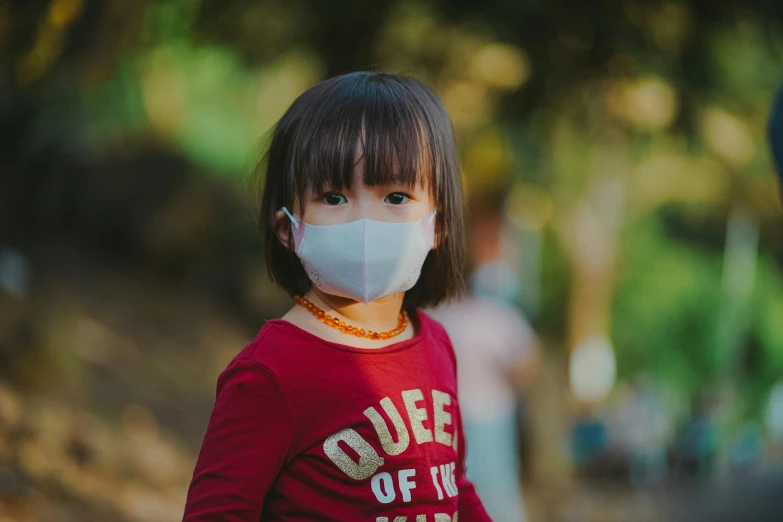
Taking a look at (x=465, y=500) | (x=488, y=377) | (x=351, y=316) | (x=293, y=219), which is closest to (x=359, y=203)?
(x=293, y=219)

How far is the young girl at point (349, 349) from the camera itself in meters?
1.48

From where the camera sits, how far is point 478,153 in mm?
6352

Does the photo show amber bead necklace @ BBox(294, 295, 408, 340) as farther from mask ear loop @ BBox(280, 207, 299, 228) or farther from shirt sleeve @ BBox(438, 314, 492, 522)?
shirt sleeve @ BBox(438, 314, 492, 522)

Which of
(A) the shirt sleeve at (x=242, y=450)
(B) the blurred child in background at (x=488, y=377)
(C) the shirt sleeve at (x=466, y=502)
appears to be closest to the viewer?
(A) the shirt sleeve at (x=242, y=450)

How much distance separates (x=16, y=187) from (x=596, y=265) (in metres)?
7.17

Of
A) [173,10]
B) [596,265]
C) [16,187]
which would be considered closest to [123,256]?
[16,187]

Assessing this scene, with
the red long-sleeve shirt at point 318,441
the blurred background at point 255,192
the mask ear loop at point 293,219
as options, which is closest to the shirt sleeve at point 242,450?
the red long-sleeve shirt at point 318,441

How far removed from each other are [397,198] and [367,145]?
0.14m

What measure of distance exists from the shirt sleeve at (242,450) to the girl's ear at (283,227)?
Result: 332 mm

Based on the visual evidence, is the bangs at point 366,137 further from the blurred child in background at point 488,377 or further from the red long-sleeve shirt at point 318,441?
the blurred child in background at point 488,377

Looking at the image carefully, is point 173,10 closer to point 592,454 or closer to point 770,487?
point 770,487

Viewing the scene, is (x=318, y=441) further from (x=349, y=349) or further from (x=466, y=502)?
(x=466, y=502)

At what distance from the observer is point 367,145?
1580mm

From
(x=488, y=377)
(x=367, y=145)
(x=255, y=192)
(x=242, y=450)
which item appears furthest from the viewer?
(x=488, y=377)
